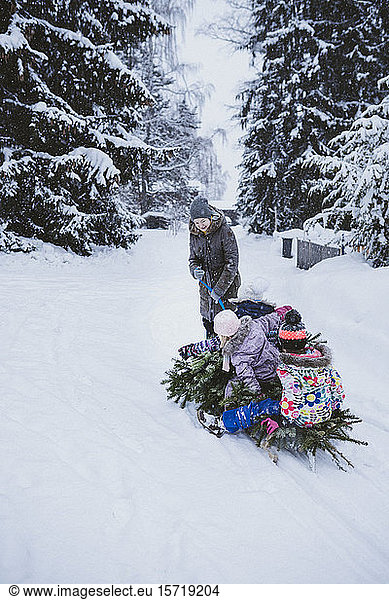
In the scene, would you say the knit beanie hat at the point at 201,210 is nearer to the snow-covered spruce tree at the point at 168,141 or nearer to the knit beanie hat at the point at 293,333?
the knit beanie hat at the point at 293,333

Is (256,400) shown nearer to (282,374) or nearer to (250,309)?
(282,374)

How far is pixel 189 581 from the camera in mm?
1999

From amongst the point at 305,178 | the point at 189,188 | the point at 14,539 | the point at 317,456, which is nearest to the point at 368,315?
the point at 317,456

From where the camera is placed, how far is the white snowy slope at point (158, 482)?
2100 millimetres

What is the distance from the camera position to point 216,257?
460 centimetres

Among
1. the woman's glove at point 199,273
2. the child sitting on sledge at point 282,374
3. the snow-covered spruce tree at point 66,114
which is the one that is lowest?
the child sitting on sledge at point 282,374

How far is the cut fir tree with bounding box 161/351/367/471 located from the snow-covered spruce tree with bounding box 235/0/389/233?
39.4ft

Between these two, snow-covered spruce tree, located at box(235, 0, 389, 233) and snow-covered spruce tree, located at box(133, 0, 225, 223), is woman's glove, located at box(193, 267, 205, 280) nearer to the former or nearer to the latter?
snow-covered spruce tree, located at box(235, 0, 389, 233)

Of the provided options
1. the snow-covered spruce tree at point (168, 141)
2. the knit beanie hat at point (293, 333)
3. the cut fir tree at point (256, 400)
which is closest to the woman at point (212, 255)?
the cut fir tree at point (256, 400)

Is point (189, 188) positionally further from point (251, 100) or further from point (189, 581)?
point (189, 581)

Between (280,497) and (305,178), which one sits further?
(305,178)

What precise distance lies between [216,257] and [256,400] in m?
1.89

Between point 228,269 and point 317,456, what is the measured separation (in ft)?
6.99

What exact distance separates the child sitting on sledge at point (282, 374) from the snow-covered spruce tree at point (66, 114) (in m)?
8.14
